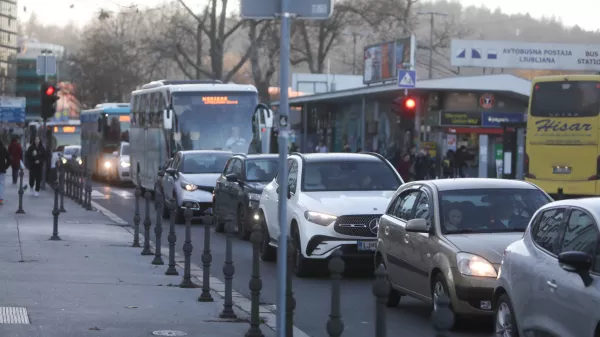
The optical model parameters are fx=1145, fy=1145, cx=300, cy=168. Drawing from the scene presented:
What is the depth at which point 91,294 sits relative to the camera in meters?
12.7

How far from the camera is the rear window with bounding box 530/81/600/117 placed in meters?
29.1

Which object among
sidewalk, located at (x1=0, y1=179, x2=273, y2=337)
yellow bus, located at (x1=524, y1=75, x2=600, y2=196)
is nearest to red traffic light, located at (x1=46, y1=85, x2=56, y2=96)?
sidewalk, located at (x1=0, y1=179, x2=273, y2=337)

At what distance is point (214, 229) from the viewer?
24.5 meters

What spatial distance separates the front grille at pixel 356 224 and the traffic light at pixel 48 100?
56.0 ft

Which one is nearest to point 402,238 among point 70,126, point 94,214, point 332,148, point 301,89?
point 94,214

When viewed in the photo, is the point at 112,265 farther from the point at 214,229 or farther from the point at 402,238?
the point at 214,229

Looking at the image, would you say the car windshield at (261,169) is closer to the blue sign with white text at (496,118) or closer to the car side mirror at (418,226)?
the car side mirror at (418,226)

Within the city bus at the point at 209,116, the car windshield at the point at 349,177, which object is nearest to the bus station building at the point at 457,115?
the city bus at the point at 209,116

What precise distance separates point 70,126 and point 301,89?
22.2m

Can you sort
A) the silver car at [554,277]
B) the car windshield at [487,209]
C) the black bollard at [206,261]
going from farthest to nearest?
the black bollard at [206,261]
the car windshield at [487,209]
the silver car at [554,277]

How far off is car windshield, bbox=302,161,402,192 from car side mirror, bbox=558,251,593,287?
9020 mm

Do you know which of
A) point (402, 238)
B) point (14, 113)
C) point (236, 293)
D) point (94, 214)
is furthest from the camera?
point (14, 113)

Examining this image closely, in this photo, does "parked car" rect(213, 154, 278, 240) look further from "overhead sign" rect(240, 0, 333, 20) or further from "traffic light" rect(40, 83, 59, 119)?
"overhead sign" rect(240, 0, 333, 20)

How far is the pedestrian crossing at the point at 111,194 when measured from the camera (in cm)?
3886
